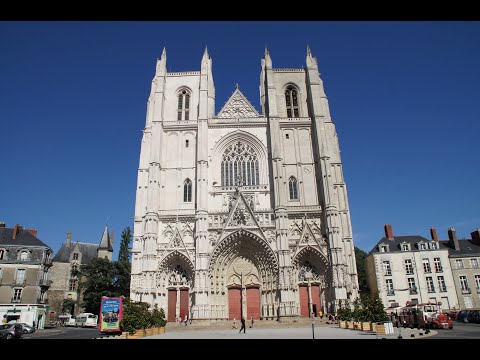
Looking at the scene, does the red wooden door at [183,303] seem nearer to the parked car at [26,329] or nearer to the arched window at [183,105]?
the parked car at [26,329]

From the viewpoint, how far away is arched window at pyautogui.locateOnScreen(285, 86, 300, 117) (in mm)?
33531

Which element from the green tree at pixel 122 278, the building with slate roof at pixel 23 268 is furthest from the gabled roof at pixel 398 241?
the building with slate roof at pixel 23 268

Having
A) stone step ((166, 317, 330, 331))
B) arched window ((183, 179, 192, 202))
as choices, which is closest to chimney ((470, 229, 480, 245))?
stone step ((166, 317, 330, 331))

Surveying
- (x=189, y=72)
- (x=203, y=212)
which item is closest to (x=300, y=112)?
(x=189, y=72)

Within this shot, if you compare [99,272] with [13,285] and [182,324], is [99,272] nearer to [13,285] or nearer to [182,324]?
[13,285]

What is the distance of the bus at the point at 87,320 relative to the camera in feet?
113

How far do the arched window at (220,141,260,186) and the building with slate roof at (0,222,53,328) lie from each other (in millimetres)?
19133

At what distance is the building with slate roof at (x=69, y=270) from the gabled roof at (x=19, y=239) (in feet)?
22.3

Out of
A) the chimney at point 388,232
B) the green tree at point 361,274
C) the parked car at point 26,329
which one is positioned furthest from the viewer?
the green tree at point 361,274

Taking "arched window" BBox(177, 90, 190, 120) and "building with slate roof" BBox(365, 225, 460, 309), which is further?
"arched window" BBox(177, 90, 190, 120)

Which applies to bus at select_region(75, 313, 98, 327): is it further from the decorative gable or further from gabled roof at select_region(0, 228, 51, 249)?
the decorative gable

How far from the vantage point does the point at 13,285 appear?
3167 cm

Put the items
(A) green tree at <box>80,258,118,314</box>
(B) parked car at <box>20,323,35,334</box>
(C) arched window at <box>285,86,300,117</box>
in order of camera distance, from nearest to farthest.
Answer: (B) parked car at <box>20,323,35,334</box> → (C) arched window at <box>285,86,300,117</box> → (A) green tree at <box>80,258,118,314</box>
